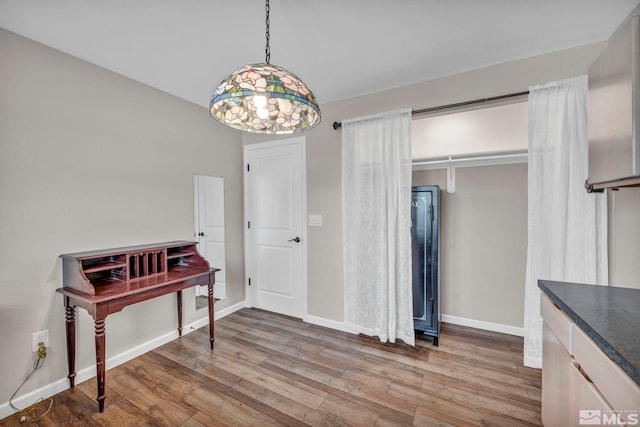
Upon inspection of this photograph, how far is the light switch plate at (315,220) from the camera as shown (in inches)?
118

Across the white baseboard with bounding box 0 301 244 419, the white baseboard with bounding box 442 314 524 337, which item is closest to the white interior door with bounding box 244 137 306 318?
the white baseboard with bounding box 0 301 244 419

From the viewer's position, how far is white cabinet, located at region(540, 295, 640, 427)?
789mm

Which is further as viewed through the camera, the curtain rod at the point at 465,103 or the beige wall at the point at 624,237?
the curtain rod at the point at 465,103

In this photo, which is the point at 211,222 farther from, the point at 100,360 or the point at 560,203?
the point at 560,203

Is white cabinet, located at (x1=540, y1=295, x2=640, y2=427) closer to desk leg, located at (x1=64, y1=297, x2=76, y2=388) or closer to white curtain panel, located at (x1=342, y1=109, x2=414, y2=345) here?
white curtain panel, located at (x1=342, y1=109, x2=414, y2=345)

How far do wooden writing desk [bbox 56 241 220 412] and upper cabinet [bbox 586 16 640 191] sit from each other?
9.11 ft

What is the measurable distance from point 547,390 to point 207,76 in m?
3.18

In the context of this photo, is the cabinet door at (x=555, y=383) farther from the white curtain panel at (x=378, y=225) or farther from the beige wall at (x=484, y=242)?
the beige wall at (x=484, y=242)

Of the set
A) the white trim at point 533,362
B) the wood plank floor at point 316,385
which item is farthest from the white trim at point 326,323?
the white trim at point 533,362

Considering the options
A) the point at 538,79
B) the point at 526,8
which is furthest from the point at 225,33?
the point at 538,79

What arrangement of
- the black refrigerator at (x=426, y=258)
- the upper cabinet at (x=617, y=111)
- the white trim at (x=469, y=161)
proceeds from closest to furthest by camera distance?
the upper cabinet at (x=617, y=111)
the white trim at (x=469, y=161)
the black refrigerator at (x=426, y=258)

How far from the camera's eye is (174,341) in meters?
2.65

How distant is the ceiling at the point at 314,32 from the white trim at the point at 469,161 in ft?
2.41

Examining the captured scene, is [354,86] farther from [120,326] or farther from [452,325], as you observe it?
[120,326]
